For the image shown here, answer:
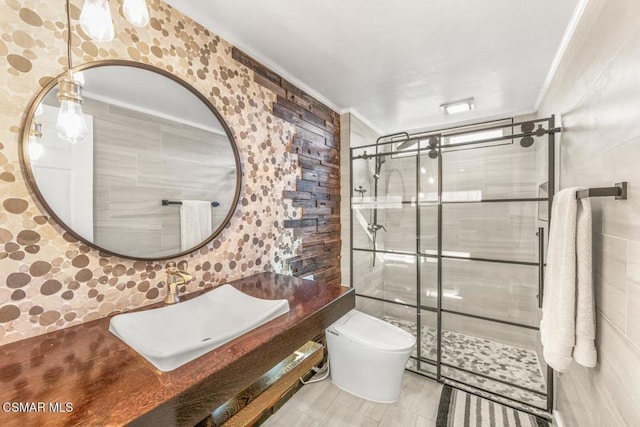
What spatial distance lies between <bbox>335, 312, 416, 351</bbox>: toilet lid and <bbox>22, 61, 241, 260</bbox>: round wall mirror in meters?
1.23

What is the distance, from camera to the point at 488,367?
2.20m

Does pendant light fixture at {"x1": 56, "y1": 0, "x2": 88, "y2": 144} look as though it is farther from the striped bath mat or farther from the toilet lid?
the striped bath mat

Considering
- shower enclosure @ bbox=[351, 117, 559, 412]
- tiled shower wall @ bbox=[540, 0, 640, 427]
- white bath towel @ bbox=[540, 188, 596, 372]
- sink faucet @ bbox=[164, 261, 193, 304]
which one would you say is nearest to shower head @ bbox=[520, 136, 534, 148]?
shower enclosure @ bbox=[351, 117, 559, 412]

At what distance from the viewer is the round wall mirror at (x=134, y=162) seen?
902mm

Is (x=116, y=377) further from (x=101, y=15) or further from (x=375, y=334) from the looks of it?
(x=375, y=334)

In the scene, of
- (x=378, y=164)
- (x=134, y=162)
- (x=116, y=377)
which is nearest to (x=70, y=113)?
(x=134, y=162)

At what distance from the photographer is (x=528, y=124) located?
5.91 ft

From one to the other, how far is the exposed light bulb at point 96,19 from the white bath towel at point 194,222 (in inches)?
28.4

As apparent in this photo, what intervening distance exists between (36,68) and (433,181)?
7.81ft

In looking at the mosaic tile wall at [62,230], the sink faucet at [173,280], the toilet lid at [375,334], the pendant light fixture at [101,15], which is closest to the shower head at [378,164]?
the mosaic tile wall at [62,230]

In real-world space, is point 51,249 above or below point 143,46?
below

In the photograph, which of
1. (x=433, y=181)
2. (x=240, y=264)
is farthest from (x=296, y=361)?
(x=433, y=181)

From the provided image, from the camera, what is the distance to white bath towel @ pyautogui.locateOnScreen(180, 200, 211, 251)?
4.25ft

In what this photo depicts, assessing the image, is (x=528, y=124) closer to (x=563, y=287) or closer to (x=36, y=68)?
(x=563, y=287)
